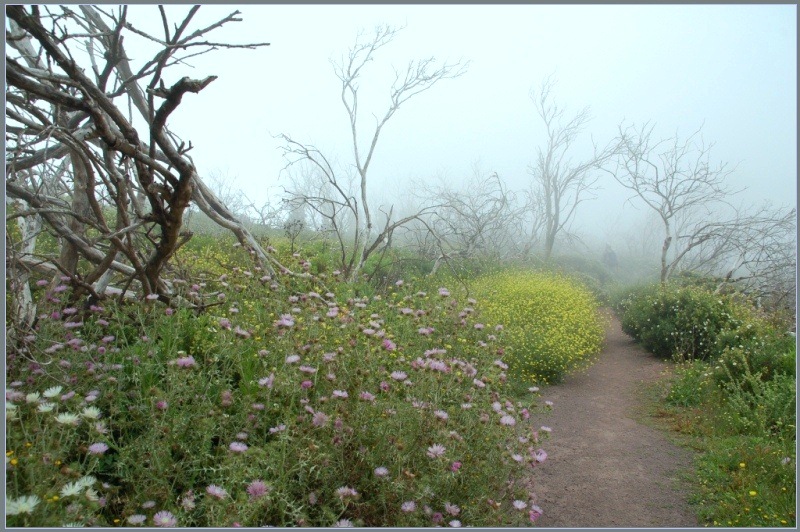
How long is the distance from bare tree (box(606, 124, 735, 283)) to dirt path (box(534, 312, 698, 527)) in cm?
423

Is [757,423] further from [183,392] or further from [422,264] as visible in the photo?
[422,264]

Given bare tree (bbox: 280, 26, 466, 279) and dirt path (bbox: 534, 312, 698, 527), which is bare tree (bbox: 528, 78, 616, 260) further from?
dirt path (bbox: 534, 312, 698, 527)

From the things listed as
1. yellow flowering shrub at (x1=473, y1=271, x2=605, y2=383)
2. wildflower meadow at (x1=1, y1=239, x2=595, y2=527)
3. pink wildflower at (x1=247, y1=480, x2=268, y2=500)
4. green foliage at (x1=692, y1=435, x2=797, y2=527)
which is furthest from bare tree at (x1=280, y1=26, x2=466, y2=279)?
pink wildflower at (x1=247, y1=480, x2=268, y2=500)

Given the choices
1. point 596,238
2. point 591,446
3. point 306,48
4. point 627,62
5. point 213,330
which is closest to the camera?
point 213,330

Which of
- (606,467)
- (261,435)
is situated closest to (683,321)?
(606,467)

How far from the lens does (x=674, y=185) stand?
361 inches

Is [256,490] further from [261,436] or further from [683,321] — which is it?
[683,321]

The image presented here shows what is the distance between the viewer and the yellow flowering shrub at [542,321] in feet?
16.3

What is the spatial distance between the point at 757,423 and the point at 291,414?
3.23 metres

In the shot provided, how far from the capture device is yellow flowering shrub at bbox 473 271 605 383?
4965mm

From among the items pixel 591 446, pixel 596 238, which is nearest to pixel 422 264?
pixel 596 238

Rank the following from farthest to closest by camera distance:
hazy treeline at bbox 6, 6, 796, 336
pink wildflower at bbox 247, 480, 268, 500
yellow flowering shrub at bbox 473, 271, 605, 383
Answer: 1. yellow flowering shrub at bbox 473, 271, 605, 383
2. hazy treeline at bbox 6, 6, 796, 336
3. pink wildflower at bbox 247, 480, 268, 500

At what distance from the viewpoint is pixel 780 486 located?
260 centimetres

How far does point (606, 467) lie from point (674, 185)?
7487 millimetres
